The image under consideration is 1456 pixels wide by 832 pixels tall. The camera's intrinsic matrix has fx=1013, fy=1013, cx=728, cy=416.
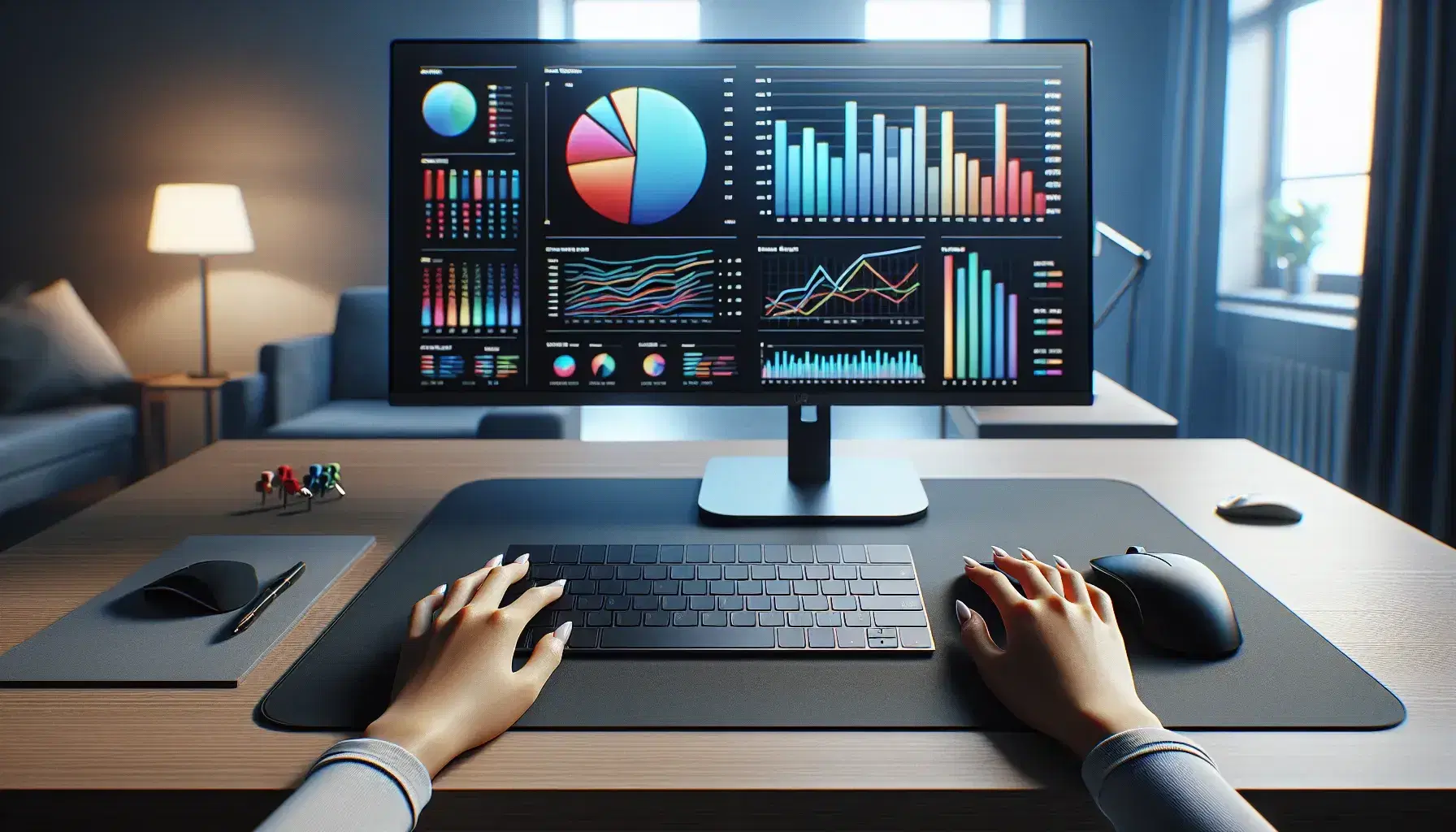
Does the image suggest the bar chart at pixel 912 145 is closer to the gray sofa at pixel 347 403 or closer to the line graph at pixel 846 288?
the line graph at pixel 846 288

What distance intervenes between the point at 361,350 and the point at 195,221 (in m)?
0.84

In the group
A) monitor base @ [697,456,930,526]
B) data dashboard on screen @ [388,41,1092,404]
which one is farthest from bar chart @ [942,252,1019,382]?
monitor base @ [697,456,930,526]

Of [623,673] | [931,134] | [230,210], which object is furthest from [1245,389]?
[230,210]

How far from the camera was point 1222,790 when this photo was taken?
52 cm

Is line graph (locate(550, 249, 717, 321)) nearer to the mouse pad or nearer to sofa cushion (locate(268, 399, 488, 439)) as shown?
the mouse pad

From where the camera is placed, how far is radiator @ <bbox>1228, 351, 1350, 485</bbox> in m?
2.85

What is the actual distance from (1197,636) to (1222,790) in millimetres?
186

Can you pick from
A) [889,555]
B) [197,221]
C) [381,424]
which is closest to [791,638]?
[889,555]

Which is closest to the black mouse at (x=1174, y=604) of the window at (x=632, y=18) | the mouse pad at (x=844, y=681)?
the mouse pad at (x=844, y=681)

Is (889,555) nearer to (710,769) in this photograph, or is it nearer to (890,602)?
(890,602)

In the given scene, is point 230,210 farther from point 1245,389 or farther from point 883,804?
point 883,804

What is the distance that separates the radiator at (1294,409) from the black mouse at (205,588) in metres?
2.63

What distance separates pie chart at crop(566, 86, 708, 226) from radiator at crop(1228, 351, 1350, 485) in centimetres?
223

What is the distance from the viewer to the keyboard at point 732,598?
70cm
